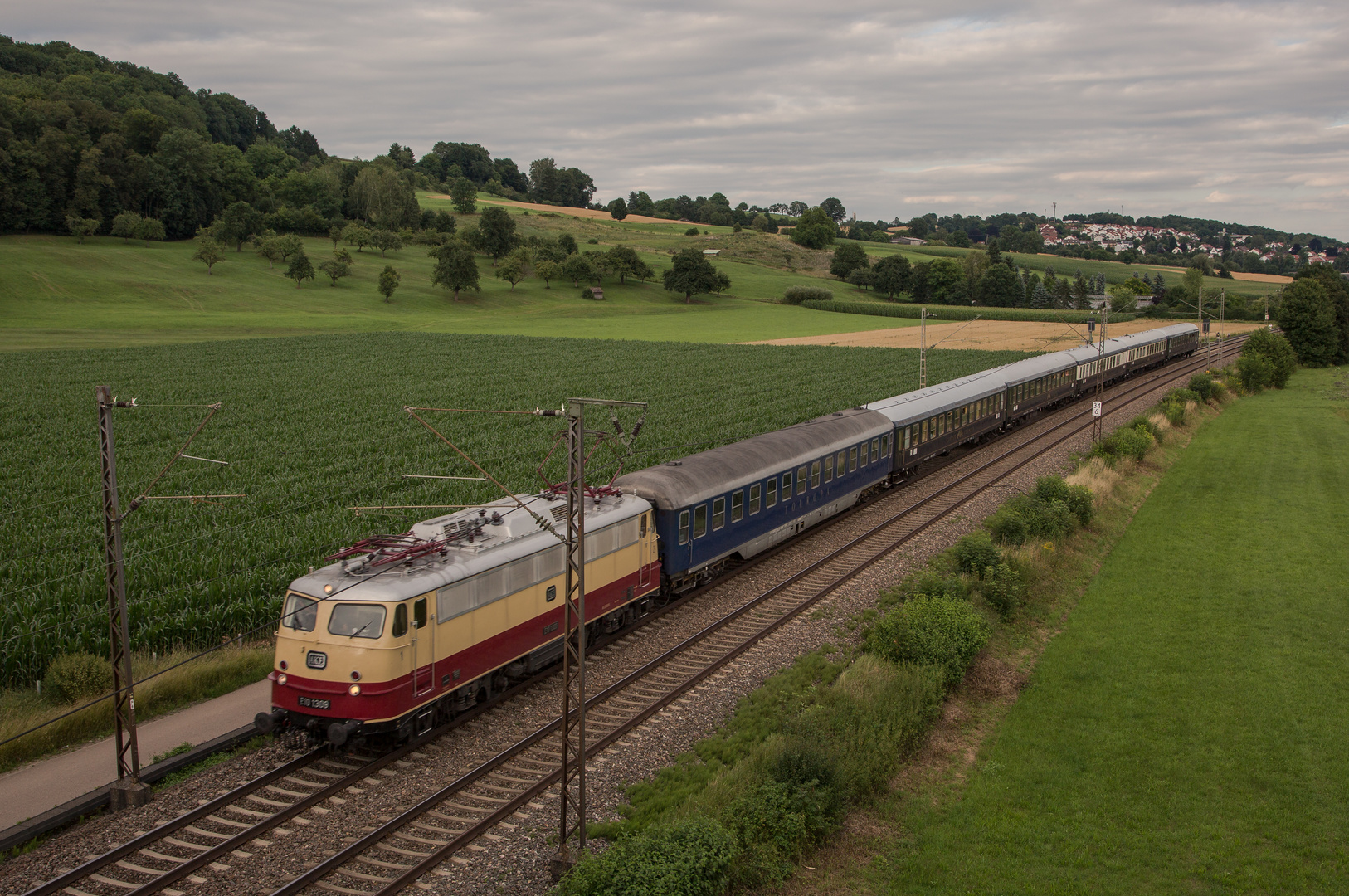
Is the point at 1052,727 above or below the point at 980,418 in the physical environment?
below

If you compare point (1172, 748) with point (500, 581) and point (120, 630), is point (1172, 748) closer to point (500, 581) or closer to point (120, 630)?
point (500, 581)

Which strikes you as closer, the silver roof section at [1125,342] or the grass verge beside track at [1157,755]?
the grass verge beside track at [1157,755]

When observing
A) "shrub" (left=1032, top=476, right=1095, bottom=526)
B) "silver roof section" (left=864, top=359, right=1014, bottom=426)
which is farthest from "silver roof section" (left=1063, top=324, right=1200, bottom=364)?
"shrub" (left=1032, top=476, right=1095, bottom=526)

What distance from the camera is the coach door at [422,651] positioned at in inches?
576

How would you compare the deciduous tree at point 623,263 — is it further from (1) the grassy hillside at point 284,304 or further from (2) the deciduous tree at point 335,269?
(2) the deciduous tree at point 335,269

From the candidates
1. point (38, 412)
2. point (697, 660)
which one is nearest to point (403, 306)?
point (38, 412)

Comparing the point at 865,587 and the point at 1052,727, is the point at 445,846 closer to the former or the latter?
the point at 1052,727

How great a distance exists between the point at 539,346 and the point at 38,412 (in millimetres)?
43202

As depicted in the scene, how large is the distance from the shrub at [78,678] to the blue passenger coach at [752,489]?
11.3m

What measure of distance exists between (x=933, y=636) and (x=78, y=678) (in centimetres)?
1699

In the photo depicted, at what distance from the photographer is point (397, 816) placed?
13.3 metres

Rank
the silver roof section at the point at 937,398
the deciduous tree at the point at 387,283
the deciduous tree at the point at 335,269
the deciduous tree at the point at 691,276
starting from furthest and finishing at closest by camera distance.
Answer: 1. the deciduous tree at the point at 691,276
2. the deciduous tree at the point at 335,269
3. the deciduous tree at the point at 387,283
4. the silver roof section at the point at 937,398

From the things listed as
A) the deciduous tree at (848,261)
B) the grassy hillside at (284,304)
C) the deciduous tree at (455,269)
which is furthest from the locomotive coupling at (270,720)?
the deciduous tree at (848,261)

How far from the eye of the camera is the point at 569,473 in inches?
447
